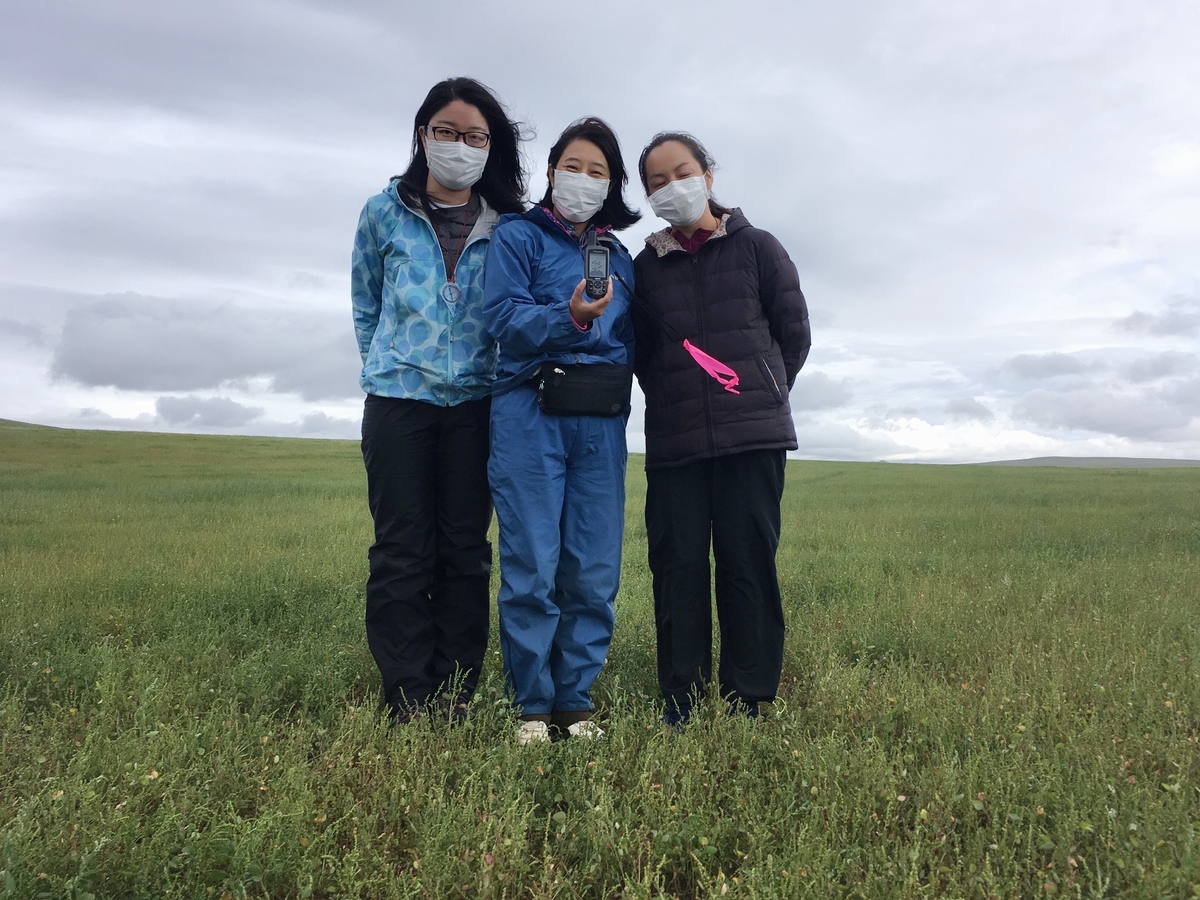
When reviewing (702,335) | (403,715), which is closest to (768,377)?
(702,335)

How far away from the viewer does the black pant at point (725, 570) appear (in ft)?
11.0

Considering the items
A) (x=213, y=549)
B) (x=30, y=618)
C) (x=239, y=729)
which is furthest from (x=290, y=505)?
(x=239, y=729)

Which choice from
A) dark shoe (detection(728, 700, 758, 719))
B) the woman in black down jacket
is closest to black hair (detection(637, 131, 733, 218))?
the woman in black down jacket

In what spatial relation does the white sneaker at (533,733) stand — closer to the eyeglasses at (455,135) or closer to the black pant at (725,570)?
the black pant at (725,570)

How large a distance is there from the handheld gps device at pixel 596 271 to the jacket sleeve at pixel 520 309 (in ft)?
0.42

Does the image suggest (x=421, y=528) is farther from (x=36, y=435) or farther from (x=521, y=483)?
(x=36, y=435)

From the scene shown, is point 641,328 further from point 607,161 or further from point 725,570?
point 725,570

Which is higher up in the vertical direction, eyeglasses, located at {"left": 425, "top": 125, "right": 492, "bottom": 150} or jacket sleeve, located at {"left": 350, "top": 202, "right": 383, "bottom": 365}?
eyeglasses, located at {"left": 425, "top": 125, "right": 492, "bottom": 150}

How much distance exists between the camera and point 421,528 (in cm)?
333

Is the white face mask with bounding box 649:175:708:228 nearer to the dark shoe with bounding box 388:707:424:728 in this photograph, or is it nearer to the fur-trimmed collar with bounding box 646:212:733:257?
the fur-trimmed collar with bounding box 646:212:733:257

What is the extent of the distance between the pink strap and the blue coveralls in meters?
0.33

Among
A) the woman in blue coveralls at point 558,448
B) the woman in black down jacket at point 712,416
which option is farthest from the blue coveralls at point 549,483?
the woman in black down jacket at point 712,416

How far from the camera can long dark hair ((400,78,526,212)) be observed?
134 inches

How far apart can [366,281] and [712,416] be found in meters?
→ 1.73
